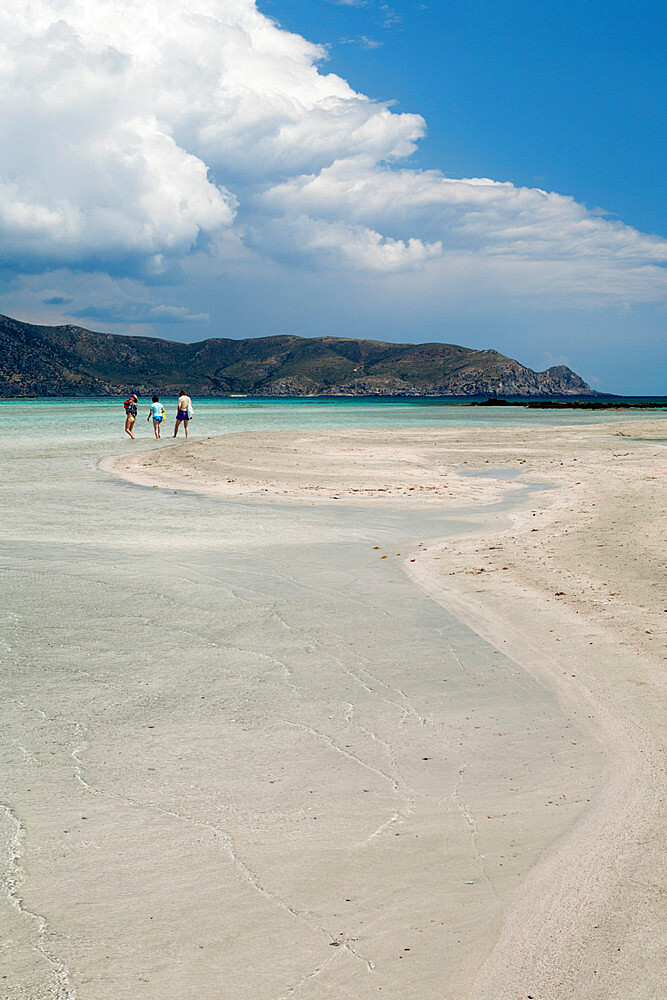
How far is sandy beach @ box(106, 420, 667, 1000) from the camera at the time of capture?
325cm

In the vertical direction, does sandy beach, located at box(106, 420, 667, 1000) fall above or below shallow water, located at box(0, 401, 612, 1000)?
above

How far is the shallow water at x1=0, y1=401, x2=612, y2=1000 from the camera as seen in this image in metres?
3.24

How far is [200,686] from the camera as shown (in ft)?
20.7

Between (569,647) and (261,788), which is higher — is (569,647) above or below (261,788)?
above

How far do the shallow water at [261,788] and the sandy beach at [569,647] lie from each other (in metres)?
0.11

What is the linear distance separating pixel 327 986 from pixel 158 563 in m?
8.33

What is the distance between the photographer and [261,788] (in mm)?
4637

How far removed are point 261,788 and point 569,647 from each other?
149 inches

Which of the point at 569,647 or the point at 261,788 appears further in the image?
the point at 569,647

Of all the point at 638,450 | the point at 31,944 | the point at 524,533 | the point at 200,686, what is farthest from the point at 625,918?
the point at 638,450

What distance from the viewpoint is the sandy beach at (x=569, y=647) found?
3.25 meters

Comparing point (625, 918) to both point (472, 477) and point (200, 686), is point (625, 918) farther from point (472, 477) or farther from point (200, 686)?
point (472, 477)

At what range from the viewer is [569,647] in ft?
23.9

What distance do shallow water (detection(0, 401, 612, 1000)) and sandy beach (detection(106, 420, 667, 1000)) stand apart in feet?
0.36
